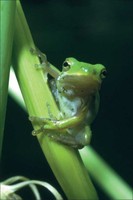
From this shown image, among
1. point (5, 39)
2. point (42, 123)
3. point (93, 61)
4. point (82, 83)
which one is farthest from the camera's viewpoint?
point (93, 61)

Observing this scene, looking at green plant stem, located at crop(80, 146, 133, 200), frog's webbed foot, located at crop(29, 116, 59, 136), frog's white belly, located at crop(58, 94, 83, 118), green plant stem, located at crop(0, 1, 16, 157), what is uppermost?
green plant stem, located at crop(0, 1, 16, 157)

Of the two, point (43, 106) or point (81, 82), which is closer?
point (43, 106)

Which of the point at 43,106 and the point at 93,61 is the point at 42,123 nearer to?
the point at 43,106

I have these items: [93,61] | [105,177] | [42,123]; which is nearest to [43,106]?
[42,123]

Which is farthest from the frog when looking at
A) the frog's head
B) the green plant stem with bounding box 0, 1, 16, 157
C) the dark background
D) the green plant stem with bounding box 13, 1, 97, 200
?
the dark background

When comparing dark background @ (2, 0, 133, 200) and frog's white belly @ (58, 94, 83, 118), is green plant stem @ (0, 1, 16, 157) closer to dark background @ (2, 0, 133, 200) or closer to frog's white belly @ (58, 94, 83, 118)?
frog's white belly @ (58, 94, 83, 118)

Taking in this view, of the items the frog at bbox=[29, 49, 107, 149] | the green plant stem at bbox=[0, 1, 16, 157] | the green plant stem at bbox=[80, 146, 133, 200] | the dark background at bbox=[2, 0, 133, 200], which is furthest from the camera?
the dark background at bbox=[2, 0, 133, 200]
